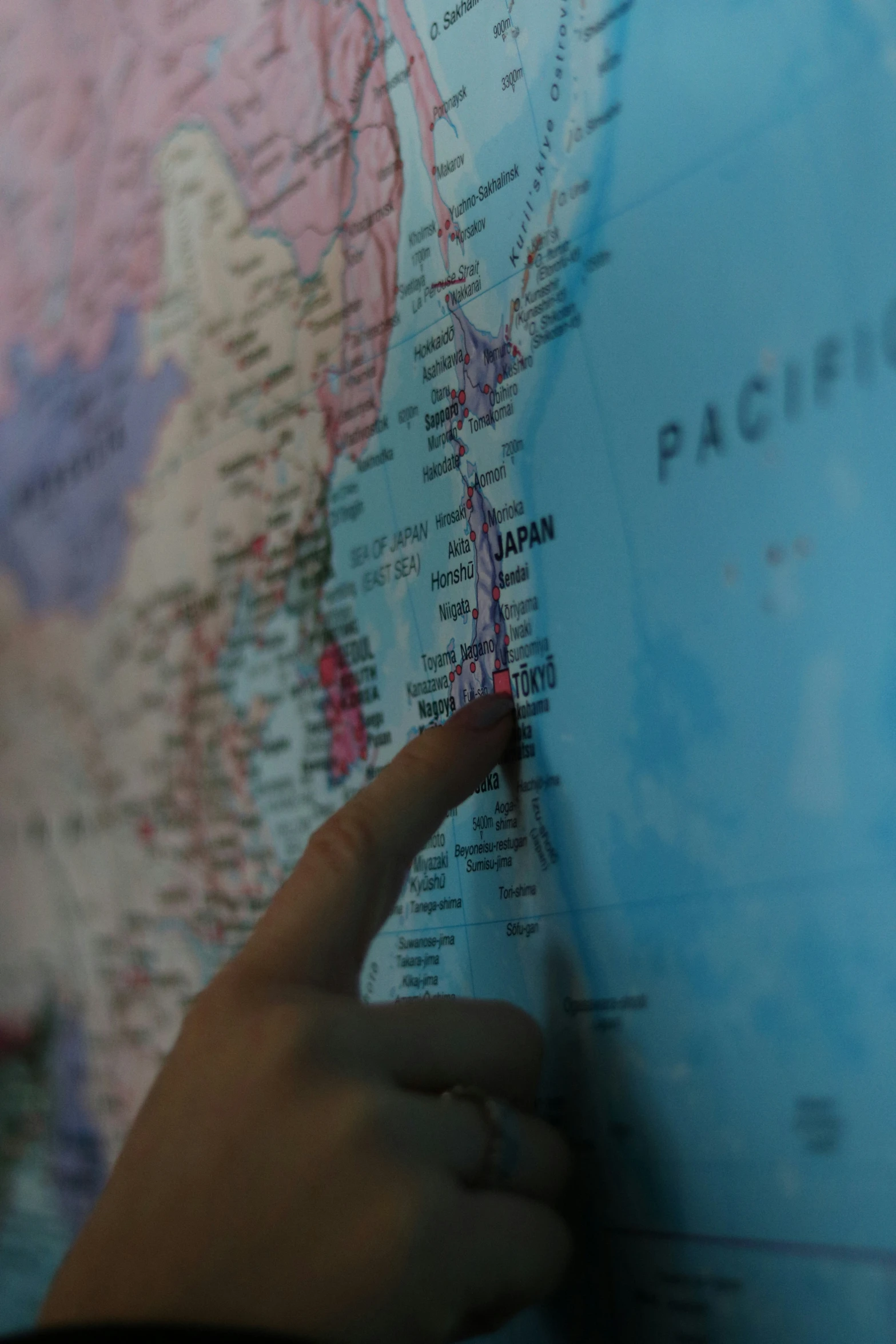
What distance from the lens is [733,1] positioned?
0.45m

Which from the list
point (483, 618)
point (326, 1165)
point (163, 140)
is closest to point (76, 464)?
point (163, 140)

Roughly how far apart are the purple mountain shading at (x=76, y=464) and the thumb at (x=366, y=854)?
41cm

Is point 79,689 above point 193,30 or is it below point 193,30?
below

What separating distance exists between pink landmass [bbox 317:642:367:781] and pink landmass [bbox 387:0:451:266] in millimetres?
239

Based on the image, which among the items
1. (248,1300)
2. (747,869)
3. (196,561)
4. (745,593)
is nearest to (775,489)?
(745,593)

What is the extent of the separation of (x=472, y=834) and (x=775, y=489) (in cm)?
24

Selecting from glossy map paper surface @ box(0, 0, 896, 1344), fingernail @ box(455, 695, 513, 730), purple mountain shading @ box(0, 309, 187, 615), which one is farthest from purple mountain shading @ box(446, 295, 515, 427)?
purple mountain shading @ box(0, 309, 187, 615)

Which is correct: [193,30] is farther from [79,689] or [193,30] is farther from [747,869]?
[747,869]

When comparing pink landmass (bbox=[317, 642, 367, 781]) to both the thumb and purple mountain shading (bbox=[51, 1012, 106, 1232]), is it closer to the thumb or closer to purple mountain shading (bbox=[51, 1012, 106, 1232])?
the thumb

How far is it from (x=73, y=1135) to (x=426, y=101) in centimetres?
77

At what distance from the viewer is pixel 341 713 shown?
0.68 metres

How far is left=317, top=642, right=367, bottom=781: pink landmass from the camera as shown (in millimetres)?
671

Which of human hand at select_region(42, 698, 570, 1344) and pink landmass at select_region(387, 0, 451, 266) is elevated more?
pink landmass at select_region(387, 0, 451, 266)

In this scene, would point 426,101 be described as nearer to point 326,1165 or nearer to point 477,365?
point 477,365
